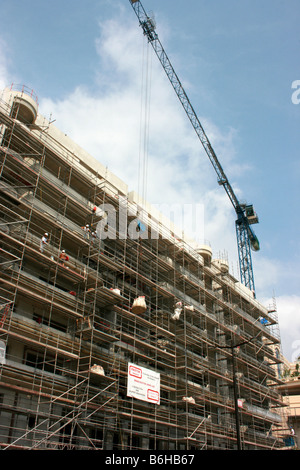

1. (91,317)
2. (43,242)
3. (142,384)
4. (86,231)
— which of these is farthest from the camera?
(86,231)

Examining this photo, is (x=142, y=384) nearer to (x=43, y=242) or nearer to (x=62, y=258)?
Answer: (x=62, y=258)

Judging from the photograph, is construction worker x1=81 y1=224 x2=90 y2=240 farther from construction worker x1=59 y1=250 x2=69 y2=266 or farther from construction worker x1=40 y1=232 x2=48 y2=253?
construction worker x1=40 y1=232 x2=48 y2=253

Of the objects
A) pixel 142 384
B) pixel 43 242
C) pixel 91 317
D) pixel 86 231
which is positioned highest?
pixel 86 231

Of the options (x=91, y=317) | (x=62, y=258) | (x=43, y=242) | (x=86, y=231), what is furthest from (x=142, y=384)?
(x=43, y=242)

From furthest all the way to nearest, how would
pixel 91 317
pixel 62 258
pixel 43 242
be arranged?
pixel 91 317, pixel 62 258, pixel 43 242

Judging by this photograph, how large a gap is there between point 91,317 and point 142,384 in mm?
4515

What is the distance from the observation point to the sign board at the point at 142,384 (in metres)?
23.3

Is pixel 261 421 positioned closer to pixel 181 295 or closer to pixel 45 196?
pixel 181 295

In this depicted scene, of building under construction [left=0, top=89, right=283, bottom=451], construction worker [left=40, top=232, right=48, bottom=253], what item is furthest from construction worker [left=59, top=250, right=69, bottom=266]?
construction worker [left=40, top=232, right=48, bottom=253]

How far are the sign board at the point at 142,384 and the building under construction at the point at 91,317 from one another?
86 mm

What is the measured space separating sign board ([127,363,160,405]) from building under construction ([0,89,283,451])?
9 centimetres

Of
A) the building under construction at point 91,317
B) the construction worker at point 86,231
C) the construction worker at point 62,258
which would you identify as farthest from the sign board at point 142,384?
the construction worker at point 86,231

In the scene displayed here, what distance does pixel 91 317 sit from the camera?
77.2 ft

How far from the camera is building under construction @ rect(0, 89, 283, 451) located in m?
19.7
